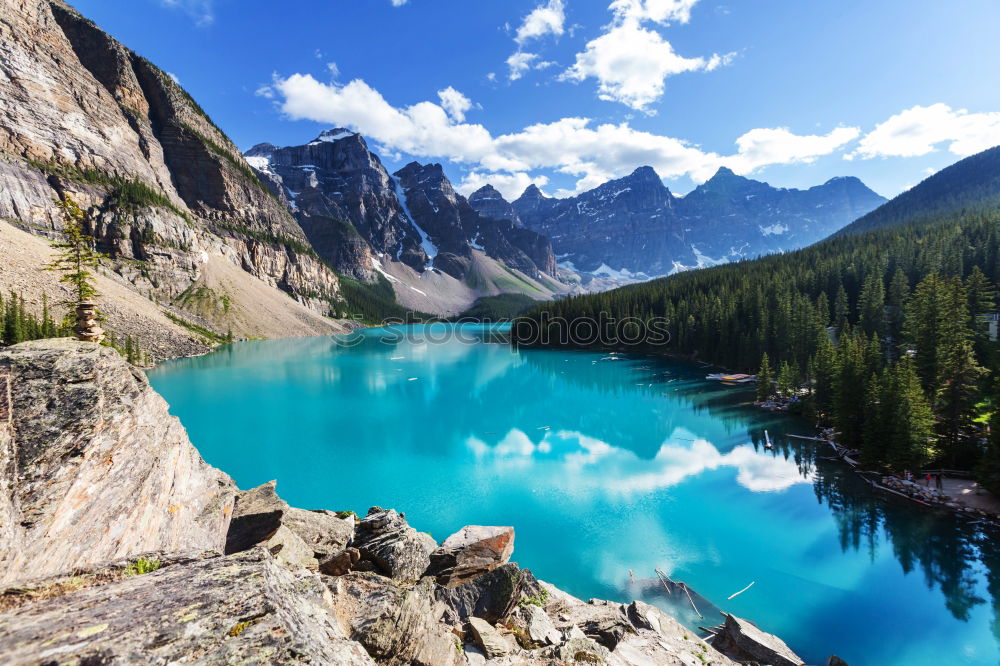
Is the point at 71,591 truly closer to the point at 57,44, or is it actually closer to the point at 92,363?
the point at 92,363

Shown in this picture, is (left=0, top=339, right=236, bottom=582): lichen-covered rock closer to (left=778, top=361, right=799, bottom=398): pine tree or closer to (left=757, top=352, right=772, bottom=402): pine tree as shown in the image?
(left=757, top=352, right=772, bottom=402): pine tree

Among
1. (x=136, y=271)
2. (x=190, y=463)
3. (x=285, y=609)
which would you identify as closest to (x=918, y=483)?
(x=285, y=609)

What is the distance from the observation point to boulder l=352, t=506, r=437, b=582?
10.8 metres

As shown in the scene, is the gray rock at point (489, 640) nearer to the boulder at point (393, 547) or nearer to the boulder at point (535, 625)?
the boulder at point (535, 625)

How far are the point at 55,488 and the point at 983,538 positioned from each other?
28215 millimetres

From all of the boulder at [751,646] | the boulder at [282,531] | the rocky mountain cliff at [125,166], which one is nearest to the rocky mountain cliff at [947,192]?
the boulder at [751,646]

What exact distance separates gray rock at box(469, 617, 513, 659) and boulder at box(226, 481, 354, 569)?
4094 millimetres

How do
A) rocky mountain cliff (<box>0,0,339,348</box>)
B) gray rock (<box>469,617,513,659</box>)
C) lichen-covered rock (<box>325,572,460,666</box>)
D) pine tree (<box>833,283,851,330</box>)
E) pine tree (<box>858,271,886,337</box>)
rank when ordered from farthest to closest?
rocky mountain cliff (<box>0,0,339,348</box>) < pine tree (<box>833,283,851,330</box>) < pine tree (<box>858,271,886,337</box>) < gray rock (<box>469,617,513,659</box>) < lichen-covered rock (<box>325,572,460,666</box>)

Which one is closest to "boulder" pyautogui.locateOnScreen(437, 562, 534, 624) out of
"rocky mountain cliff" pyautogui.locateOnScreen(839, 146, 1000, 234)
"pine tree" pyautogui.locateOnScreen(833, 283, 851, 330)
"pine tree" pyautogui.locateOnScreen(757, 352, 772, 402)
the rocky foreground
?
the rocky foreground

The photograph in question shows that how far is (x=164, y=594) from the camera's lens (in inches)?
146

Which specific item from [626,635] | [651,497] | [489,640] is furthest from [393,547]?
[651,497]

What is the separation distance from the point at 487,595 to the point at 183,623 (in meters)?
7.98

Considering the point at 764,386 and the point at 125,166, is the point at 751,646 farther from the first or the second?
the point at 125,166

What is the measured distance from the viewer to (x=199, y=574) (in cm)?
412
